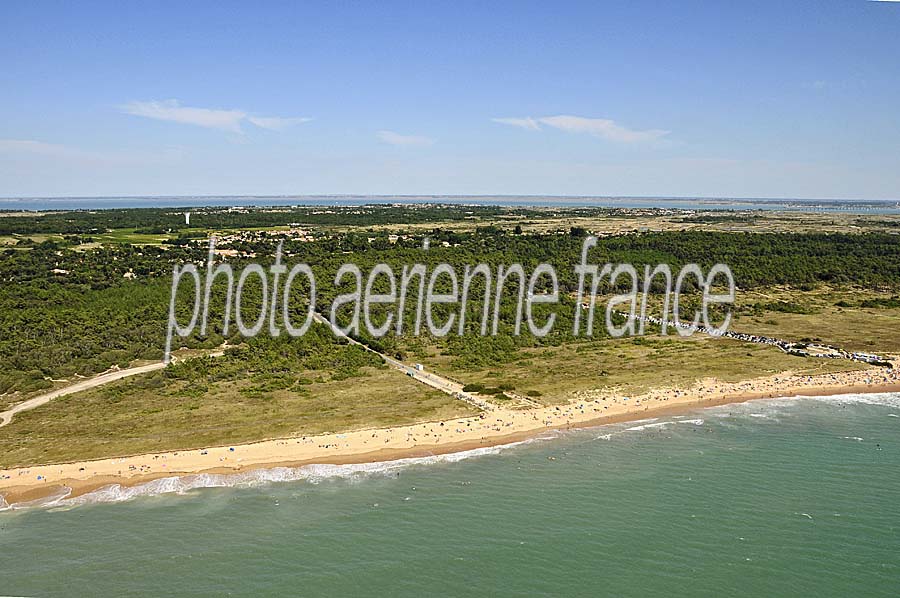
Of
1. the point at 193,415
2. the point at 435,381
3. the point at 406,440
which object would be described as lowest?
the point at 406,440

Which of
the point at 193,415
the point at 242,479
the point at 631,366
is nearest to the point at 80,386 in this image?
the point at 193,415

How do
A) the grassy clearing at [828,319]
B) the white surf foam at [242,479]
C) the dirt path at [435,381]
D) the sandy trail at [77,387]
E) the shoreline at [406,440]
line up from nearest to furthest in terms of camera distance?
the white surf foam at [242,479] < the shoreline at [406,440] < the sandy trail at [77,387] < the dirt path at [435,381] < the grassy clearing at [828,319]

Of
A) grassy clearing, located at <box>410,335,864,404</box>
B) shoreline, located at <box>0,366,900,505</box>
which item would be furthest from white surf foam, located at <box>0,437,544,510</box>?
grassy clearing, located at <box>410,335,864,404</box>

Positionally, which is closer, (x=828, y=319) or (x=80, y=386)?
Answer: (x=80, y=386)

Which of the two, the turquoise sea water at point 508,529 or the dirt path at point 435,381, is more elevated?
the dirt path at point 435,381

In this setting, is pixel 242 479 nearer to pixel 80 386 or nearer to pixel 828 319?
pixel 80 386

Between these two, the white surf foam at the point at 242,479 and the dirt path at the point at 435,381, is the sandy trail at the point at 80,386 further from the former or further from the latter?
the dirt path at the point at 435,381

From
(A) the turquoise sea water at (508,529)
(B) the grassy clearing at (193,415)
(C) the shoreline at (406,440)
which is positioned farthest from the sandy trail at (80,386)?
(A) the turquoise sea water at (508,529)
